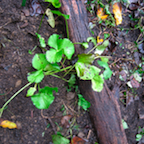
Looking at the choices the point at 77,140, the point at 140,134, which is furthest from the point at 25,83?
the point at 140,134

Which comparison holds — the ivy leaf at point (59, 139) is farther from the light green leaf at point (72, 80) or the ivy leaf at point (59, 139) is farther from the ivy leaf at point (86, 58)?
the ivy leaf at point (86, 58)

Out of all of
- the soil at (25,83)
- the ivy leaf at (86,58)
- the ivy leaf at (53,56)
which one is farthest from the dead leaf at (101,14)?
the ivy leaf at (53,56)

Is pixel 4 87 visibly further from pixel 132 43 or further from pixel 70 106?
pixel 132 43

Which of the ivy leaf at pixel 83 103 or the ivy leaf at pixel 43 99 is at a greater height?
the ivy leaf at pixel 43 99

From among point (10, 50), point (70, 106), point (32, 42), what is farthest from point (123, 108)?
point (10, 50)

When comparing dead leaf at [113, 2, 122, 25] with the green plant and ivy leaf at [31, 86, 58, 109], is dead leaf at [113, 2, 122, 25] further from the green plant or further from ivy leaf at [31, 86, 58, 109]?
the green plant

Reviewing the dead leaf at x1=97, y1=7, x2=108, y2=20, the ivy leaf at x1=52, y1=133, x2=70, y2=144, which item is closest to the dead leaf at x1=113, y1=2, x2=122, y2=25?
the dead leaf at x1=97, y1=7, x2=108, y2=20
